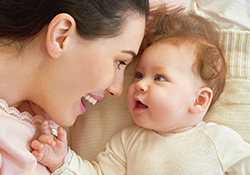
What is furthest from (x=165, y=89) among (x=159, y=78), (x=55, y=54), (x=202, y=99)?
(x=55, y=54)

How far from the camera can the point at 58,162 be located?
134 centimetres

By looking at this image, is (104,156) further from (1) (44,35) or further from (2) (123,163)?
(1) (44,35)

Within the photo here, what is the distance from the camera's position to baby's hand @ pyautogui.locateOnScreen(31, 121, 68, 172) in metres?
1.24

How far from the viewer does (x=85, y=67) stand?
3.82 ft

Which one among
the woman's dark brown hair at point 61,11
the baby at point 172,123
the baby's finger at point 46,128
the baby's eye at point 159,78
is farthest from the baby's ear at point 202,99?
the baby's finger at point 46,128

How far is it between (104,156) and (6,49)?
607 mm

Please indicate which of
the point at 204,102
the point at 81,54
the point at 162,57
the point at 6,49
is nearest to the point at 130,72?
the point at 162,57

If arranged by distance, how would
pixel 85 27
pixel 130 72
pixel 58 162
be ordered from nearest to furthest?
pixel 85 27 < pixel 58 162 < pixel 130 72

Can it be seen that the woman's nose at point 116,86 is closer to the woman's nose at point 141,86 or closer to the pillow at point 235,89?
the woman's nose at point 141,86

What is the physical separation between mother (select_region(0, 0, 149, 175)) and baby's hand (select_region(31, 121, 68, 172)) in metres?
0.04

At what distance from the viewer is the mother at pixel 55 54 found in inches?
43.7

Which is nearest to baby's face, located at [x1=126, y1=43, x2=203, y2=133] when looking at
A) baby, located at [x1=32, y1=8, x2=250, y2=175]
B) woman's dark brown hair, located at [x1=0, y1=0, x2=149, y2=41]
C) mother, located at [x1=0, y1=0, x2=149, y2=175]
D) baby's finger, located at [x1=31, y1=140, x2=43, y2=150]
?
baby, located at [x1=32, y1=8, x2=250, y2=175]

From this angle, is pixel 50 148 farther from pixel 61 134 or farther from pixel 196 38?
pixel 196 38

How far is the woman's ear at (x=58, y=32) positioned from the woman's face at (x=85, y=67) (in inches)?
0.9
